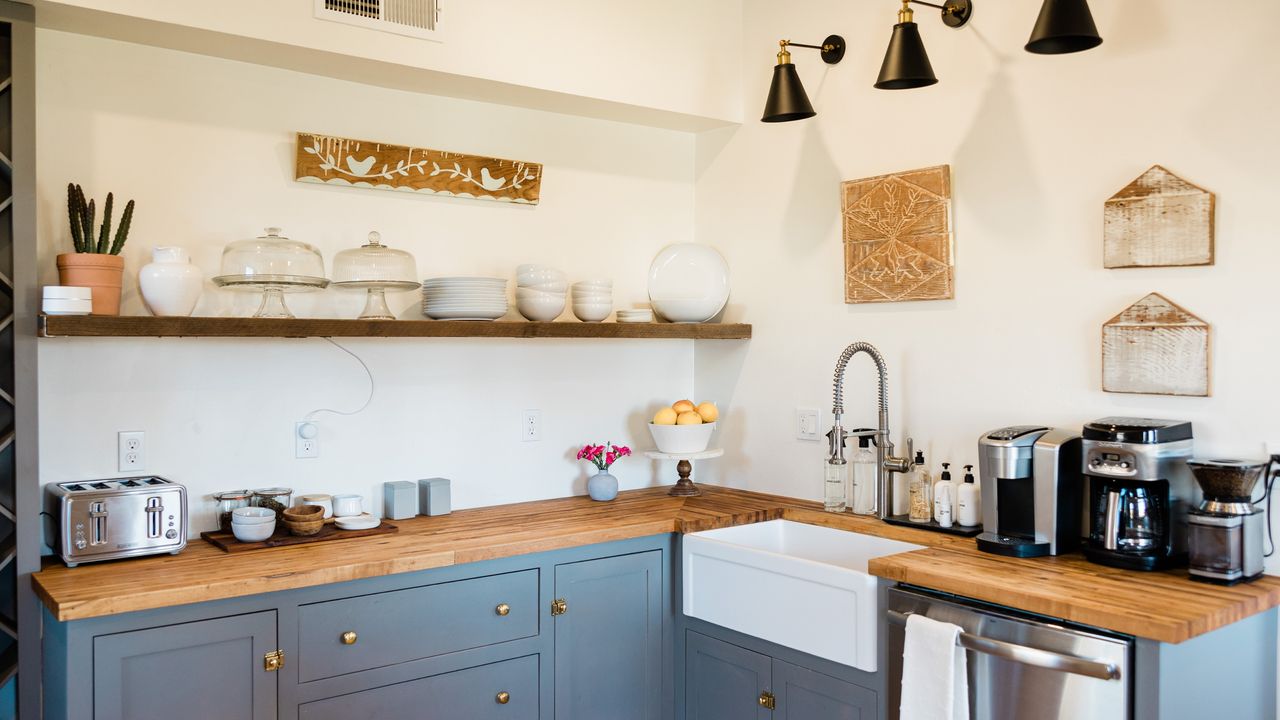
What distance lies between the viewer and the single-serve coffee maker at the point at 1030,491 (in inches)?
92.0

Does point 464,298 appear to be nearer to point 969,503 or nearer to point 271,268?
point 271,268

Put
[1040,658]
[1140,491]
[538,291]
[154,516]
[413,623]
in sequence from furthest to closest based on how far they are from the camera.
Result: 1. [538,291]
2. [413,623]
3. [154,516]
4. [1140,491]
5. [1040,658]

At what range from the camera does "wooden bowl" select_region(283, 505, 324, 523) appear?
255 centimetres

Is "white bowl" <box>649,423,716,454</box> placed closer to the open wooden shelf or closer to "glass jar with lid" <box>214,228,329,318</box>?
the open wooden shelf

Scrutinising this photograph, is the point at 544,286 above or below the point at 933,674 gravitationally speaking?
above

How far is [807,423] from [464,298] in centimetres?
120

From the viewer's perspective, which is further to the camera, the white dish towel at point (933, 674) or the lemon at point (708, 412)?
the lemon at point (708, 412)

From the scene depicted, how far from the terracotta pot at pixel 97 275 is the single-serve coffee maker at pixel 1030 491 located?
2.17 metres

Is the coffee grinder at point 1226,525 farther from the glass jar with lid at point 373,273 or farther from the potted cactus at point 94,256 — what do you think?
the potted cactus at point 94,256

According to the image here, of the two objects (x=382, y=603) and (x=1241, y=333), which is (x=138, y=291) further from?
(x=1241, y=333)

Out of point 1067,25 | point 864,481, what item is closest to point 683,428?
point 864,481

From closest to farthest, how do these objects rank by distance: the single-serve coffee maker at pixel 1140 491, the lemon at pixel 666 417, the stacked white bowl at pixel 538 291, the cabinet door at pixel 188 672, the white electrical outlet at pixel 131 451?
1. the cabinet door at pixel 188 672
2. the single-serve coffee maker at pixel 1140 491
3. the white electrical outlet at pixel 131 451
4. the stacked white bowl at pixel 538 291
5. the lemon at pixel 666 417

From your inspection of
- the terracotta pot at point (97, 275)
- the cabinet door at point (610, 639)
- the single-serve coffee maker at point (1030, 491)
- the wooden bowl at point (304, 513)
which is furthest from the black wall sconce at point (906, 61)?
the terracotta pot at point (97, 275)

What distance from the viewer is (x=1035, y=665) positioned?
6.55 ft
